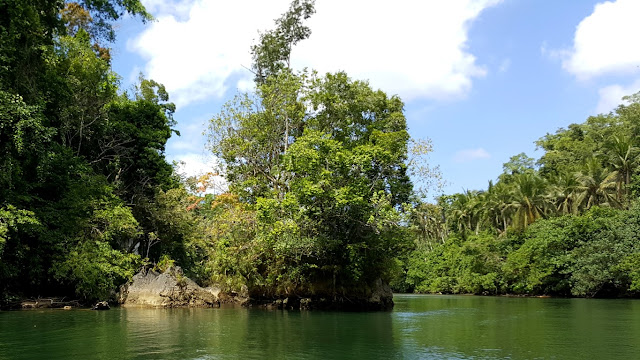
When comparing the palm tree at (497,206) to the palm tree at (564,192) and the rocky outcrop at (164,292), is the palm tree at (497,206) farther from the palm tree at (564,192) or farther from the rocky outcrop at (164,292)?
the rocky outcrop at (164,292)

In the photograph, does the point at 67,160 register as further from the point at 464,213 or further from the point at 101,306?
the point at 464,213

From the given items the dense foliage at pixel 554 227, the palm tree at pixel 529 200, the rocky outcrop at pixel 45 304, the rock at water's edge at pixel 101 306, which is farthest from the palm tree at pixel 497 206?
the rocky outcrop at pixel 45 304

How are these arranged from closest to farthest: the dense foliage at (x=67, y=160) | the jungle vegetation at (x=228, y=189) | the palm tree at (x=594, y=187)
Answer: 1. the dense foliage at (x=67, y=160)
2. the jungle vegetation at (x=228, y=189)
3. the palm tree at (x=594, y=187)

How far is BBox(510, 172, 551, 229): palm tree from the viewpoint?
145 feet

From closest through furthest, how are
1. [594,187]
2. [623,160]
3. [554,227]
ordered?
[554,227] < [623,160] < [594,187]

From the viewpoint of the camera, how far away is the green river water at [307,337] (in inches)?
400

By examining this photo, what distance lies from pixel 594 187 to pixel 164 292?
1405 inches

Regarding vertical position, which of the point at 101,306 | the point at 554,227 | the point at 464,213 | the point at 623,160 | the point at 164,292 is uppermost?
the point at 623,160

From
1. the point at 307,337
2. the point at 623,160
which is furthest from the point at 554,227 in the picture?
the point at 307,337

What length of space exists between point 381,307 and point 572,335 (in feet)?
39.5

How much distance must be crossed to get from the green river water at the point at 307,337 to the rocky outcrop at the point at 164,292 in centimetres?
472

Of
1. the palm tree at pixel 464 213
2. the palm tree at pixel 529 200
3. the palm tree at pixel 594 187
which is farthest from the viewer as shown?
the palm tree at pixel 464 213

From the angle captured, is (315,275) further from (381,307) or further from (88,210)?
(88,210)

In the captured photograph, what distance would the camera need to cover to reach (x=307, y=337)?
12.9m
